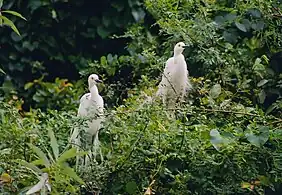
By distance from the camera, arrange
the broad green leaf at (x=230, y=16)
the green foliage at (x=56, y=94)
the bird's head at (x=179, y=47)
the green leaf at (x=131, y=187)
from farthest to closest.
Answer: the green foliage at (x=56, y=94)
the broad green leaf at (x=230, y=16)
the bird's head at (x=179, y=47)
the green leaf at (x=131, y=187)

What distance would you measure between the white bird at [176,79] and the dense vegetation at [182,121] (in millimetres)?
45

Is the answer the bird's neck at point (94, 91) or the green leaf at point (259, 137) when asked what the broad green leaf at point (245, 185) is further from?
the bird's neck at point (94, 91)

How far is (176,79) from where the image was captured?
3.32 m

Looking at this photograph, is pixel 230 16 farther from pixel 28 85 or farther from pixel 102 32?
pixel 28 85

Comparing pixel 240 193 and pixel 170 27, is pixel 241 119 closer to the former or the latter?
pixel 240 193

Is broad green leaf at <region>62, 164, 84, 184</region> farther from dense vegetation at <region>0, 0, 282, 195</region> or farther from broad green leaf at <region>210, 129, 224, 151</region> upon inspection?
broad green leaf at <region>210, 129, 224, 151</region>

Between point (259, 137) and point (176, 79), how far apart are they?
2.27 feet

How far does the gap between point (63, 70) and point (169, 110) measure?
2.54 m

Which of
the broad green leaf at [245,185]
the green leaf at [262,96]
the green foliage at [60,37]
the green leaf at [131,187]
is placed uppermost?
the green leaf at [131,187]

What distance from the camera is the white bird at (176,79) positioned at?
3242mm

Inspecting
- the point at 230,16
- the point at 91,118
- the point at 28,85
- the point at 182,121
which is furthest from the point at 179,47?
the point at 28,85

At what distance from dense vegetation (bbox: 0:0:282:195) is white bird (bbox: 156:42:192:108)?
0.15 ft

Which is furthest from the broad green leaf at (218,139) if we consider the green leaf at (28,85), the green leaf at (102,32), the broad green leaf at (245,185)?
the green leaf at (102,32)

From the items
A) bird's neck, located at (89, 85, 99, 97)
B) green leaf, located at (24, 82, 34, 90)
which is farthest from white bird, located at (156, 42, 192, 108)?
green leaf, located at (24, 82, 34, 90)
